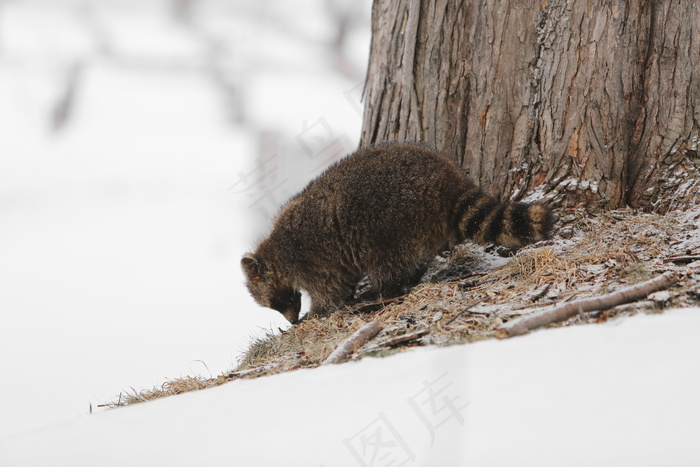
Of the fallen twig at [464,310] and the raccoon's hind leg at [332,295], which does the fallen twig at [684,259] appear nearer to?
the fallen twig at [464,310]

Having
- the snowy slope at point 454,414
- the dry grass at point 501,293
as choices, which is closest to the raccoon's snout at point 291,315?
the dry grass at point 501,293

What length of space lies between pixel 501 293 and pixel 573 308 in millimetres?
964

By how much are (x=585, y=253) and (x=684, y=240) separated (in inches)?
23.7

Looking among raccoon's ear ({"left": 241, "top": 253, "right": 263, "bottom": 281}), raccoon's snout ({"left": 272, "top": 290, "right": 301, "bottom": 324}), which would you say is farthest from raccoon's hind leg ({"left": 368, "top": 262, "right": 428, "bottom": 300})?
raccoon's ear ({"left": 241, "top": 253, "right": 263, "bottom": 281})

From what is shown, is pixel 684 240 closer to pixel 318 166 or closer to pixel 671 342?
pixel 671 342

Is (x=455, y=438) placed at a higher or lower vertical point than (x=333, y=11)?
lower

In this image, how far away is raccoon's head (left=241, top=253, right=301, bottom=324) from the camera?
5.67 metres

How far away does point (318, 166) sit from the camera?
8.12 meters

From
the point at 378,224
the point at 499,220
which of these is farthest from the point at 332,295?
the point at 499,220

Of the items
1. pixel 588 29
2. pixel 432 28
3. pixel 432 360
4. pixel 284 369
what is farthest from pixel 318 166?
pixel 432 360

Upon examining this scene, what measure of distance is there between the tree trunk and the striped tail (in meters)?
0.62

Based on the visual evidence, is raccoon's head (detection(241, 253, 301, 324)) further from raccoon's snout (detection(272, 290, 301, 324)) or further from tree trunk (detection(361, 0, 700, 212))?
tree trunk (detection(361, 0, 700, 212))

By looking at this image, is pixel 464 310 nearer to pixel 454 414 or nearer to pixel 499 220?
pixel 499 220

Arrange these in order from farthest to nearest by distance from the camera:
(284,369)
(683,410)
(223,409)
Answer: (284,369) → (223,409) → (683,410)
